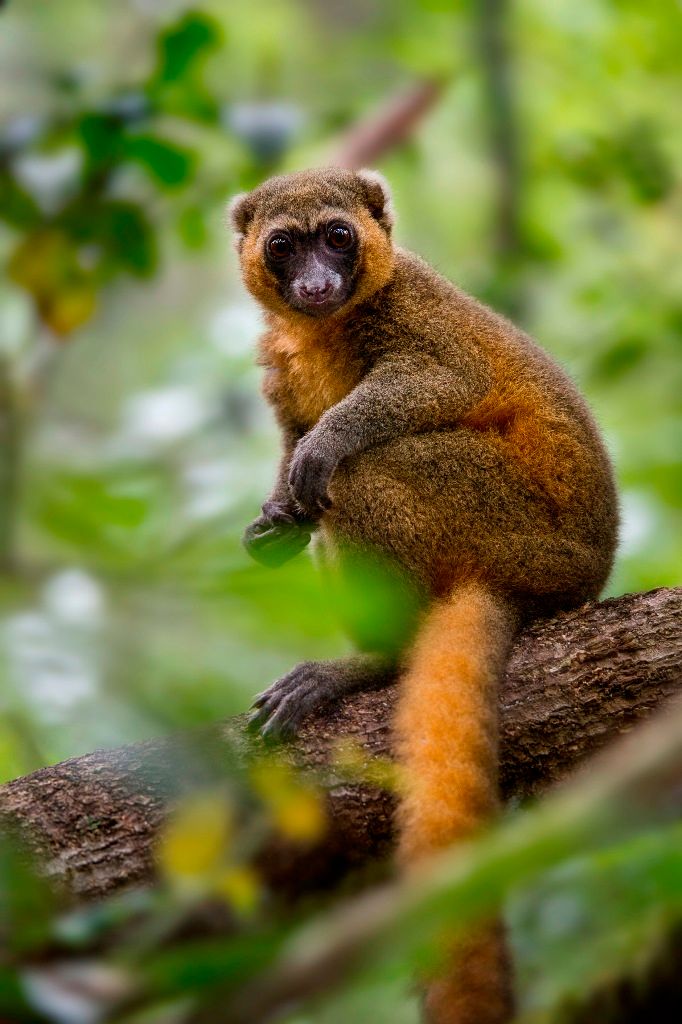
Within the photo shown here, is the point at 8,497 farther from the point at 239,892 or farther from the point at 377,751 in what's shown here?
the point at 377,751

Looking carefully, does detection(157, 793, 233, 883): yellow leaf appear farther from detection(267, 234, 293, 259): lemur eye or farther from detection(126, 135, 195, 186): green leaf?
detection(267, 234, 293, 259): lemur eye

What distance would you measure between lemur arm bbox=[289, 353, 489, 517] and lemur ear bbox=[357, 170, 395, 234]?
1310 mm

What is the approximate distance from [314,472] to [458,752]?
205 cm

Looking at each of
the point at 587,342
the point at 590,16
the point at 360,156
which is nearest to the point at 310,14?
the point at 590,16

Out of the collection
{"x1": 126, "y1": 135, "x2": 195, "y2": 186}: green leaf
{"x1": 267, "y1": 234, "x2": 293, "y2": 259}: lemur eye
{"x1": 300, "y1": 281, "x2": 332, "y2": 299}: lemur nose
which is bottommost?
{"x1": 300, "y1": 281, "x2": 332, "y2": 299}: lemur nose

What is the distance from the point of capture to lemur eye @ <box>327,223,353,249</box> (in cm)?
718

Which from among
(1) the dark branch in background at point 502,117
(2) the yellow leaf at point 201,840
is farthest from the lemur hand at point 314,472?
(1) the dark branch in background at point 502,117

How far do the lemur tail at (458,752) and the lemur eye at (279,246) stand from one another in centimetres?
261

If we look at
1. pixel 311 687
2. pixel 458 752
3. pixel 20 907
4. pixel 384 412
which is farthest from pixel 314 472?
pixel 20 907

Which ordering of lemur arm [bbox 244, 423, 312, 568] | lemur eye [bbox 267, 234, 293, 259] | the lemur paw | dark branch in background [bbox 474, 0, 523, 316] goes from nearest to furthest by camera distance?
the lemur paw
lemur arm [bbox 244, 423, 312, 568]
lemur eye [bbox 267, 234, 293, 259]
dark branch in background [bbox 474, 0, 523, 316]

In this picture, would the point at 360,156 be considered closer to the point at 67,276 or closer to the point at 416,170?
the point at 416,170

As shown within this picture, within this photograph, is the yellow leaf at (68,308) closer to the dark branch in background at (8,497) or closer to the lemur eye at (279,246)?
the lemur eye at (279,246)

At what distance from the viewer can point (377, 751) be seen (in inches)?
210

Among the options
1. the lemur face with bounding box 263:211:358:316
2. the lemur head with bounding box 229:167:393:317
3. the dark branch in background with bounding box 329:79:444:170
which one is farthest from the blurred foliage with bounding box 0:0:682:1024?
the lemur face with bounding box 263:211:358:316
